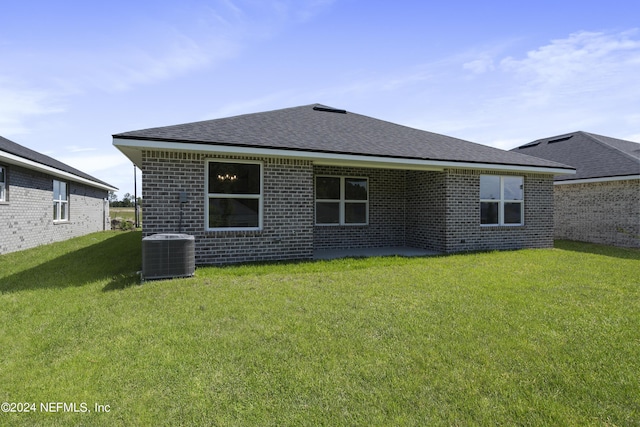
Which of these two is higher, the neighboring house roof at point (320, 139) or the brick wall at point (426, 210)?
the neighboring house roof at point (320, 139)

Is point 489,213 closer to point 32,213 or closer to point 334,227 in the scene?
point 334,227

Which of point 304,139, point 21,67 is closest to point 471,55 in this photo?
point 304,139

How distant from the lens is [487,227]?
11.6 m

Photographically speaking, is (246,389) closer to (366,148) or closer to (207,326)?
(207,326)

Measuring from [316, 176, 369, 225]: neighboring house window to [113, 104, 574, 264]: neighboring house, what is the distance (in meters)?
0.04

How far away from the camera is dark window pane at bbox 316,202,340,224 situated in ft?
38.5

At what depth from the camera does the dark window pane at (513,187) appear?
39.0ft

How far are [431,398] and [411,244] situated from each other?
1013 cm

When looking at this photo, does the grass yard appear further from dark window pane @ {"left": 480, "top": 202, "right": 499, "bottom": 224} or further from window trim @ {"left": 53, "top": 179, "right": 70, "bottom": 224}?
window trim @ {"left": 53, "top": 179, "right": 70, "bottom": 224}

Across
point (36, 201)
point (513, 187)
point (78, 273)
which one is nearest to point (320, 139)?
point (78, 273)

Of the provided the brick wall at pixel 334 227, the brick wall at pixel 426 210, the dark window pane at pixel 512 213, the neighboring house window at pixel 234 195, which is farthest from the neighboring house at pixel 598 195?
the neighboring house window at pixel 234 195

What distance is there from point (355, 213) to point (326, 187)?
1.43 metres

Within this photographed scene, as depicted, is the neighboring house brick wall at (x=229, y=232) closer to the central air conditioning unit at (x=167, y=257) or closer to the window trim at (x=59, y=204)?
the central air conditioning unit at (x=167, y=257)

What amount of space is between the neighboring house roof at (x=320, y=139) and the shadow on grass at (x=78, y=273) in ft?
9.45
